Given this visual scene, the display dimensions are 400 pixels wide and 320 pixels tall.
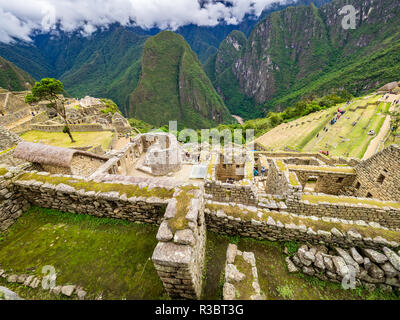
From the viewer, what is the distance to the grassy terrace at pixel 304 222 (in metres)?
4.80

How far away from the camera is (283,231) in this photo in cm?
499

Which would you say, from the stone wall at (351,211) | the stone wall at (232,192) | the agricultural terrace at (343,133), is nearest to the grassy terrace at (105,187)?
the stone wall at (232,192)

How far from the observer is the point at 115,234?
4875 millimetres

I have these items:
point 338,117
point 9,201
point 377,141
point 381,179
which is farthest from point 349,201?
point 338,117

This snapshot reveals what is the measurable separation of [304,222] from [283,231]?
0.75m

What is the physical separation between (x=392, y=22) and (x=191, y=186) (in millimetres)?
243670

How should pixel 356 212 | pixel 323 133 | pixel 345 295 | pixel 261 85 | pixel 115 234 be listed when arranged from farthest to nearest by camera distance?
pixel 261 85
pixel 323 133
pixel 356 212
pixel 115 234
pixel 345 295

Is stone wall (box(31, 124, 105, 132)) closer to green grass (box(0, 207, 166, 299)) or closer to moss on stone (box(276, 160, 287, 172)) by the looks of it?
green grass (box(0, 207, 166, 299))

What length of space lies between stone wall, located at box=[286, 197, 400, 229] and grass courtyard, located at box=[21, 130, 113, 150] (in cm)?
2372

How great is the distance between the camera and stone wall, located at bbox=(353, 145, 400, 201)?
7434 millimetres

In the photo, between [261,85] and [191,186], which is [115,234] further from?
[261,85]

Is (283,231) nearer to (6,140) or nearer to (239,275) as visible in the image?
(239,275)

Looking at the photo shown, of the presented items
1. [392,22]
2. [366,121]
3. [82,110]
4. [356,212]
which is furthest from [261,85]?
[356,212]

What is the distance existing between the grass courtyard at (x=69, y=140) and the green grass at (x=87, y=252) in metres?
19.5
